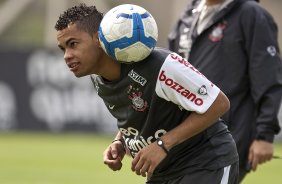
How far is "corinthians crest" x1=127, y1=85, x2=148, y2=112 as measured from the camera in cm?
583

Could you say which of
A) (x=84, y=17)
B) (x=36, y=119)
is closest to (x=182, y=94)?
(x=84, y=17)

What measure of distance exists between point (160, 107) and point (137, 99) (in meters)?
0.16

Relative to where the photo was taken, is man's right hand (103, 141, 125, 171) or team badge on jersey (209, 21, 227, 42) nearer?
man's right hand (103, 141, 125, 171)

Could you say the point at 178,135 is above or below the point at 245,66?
below

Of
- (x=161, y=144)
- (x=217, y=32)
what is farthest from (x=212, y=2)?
(x=161, y=144)

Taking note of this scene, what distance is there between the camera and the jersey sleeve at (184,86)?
221 inches

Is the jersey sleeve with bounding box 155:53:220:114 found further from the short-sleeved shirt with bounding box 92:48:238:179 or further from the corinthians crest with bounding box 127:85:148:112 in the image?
the corinthians crest with bounding box 127:85:148:112

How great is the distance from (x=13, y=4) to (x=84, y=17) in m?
17.0

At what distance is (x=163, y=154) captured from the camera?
5594 mm

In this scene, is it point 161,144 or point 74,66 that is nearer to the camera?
point 161,144

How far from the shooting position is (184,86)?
5.60 meters

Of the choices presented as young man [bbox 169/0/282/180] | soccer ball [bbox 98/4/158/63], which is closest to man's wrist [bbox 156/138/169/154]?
soccer ball [bbox 98/4/158/63]

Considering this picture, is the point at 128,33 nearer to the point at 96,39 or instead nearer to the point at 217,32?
the point at 96,39

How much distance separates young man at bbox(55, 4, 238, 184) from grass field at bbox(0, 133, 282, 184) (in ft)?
21.9
